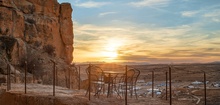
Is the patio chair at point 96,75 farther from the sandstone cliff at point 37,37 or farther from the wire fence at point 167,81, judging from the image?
the sandstone cliff at point 37,37

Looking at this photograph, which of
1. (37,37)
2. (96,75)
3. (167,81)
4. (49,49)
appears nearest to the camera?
(96,75)

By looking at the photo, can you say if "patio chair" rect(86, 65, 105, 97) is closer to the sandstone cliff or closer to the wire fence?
Answer: the wire fence

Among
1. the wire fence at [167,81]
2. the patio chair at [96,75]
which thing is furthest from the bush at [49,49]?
the patio chair at [96,75]

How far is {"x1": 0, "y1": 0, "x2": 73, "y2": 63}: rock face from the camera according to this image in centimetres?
2514

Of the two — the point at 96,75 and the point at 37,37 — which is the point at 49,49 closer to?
the point at 37,37

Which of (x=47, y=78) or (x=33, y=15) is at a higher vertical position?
(x=33, y=15)

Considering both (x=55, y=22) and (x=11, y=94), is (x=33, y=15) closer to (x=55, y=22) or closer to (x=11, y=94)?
(x=55, y=22)

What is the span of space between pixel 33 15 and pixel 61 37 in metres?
4.27

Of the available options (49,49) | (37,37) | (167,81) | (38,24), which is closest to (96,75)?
(167,81)

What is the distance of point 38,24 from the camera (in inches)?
1161

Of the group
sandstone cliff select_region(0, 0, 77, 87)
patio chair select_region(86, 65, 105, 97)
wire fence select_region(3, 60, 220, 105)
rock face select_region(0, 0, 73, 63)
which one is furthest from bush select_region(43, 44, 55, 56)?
patio chair select_region(86, 65, 105, 97)

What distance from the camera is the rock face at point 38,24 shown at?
82.5 ft

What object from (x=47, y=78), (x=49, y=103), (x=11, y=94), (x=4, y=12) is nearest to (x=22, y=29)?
(x=4, y=12)

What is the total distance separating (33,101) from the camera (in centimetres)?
862
